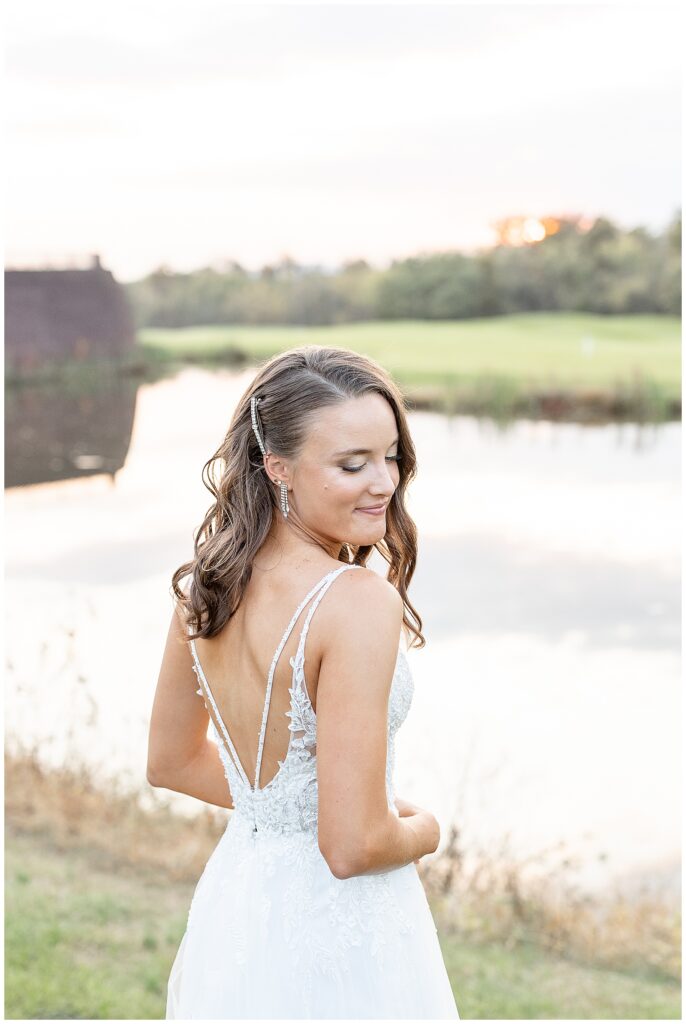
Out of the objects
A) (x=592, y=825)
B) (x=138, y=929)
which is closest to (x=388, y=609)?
(x=138, y=929)

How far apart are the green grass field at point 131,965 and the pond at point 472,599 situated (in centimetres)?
79

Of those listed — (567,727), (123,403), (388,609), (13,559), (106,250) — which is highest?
(106,250)

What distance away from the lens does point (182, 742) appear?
5.09 ft

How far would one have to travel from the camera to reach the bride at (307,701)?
1.20m

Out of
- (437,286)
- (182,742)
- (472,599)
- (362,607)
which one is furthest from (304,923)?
(437,286)

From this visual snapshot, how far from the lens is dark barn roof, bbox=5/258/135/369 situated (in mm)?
4977

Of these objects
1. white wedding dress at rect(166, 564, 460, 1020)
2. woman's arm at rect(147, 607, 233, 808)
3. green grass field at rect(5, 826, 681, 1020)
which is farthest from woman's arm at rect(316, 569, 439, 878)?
green grass field at rect(5, 826, 681, 1020)

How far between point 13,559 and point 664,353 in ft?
11.2

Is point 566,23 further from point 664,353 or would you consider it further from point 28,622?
point 28,622

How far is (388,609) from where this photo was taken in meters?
1.20

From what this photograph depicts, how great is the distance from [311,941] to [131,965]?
6.23 ft

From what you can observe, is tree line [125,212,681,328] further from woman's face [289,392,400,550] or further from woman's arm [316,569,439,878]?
woman's arm [316,569,439,878]

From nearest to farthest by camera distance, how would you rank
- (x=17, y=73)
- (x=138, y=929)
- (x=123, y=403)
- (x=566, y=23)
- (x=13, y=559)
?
(x=138, y=929) < (x=566, y=23) < (x=17, y=73) < (x=13, y=559) < (x=123, y=403)

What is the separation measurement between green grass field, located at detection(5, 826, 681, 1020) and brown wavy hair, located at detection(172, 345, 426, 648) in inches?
76.5
